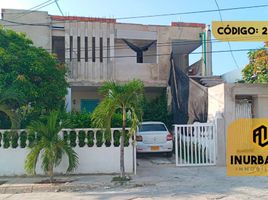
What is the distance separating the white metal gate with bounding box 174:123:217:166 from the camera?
35.4ft

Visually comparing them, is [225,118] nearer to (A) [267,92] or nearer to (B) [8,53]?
(A) [267,92]

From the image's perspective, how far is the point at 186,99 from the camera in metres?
14.9

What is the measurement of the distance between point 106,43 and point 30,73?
7.69 meters

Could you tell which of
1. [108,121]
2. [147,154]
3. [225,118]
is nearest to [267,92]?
[225,118]

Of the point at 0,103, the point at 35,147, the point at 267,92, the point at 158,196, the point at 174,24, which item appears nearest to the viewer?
the point at 158,196

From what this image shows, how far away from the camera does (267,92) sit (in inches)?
460

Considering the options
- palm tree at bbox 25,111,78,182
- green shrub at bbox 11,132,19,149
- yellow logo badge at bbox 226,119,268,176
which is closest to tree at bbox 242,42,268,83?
yellow logo badge at bbox 226,119,268,176

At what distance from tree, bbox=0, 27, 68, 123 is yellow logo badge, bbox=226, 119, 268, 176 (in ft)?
20.5

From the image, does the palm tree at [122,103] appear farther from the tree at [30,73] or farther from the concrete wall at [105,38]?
the concrete wall at [105,38]

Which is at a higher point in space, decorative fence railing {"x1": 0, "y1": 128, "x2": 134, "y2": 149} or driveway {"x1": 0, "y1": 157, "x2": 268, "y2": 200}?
decorative fence railing {"x1": 0, "y1": 128, "x2": 134, "y2": 149}

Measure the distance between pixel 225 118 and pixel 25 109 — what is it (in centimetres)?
691

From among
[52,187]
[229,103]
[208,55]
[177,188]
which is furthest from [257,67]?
[52,187]

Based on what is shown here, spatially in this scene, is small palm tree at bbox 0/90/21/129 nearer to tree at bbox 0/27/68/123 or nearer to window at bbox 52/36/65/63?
tree at bbox 0/27/68/123

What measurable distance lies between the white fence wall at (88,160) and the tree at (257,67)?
6.61 meters
